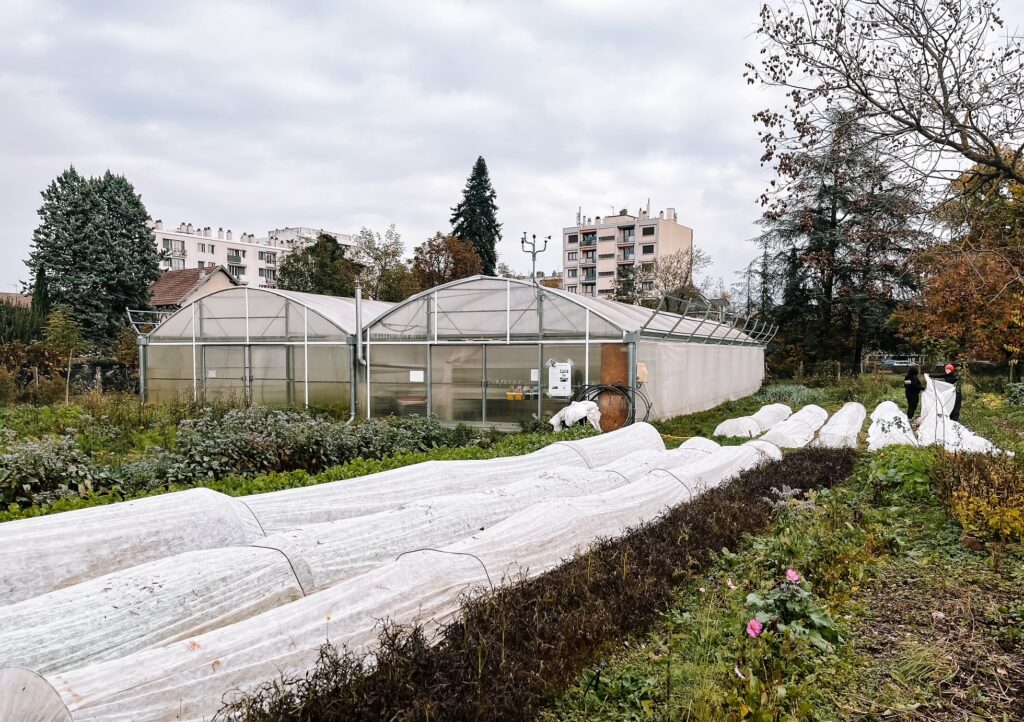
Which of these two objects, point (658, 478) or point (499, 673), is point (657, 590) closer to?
point (499, 673)

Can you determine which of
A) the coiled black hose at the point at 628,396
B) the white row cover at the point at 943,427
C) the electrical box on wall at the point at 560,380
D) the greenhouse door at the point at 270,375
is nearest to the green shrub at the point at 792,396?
the white row cover at the point at 943,427

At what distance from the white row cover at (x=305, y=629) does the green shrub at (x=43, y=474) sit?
4.04 m

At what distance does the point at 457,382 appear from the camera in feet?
46.3

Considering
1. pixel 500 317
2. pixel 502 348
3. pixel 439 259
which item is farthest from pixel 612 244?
pixel 502 348

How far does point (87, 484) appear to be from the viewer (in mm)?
6184

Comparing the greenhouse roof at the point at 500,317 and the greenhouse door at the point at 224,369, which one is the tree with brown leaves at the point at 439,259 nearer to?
the greenhouse door at the point at 224,369

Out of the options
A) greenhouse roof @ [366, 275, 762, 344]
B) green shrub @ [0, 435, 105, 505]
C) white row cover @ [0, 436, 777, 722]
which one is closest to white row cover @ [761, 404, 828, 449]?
greenhouse roof @ [366, 275, 762, 344]

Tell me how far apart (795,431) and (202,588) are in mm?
10516

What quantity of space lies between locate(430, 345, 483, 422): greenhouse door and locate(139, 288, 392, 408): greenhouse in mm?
2112

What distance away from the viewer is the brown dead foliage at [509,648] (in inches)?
98.3

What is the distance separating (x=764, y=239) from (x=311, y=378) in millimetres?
21712

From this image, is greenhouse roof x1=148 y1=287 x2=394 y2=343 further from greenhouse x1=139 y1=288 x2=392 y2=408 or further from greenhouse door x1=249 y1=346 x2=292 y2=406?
greenhouse door x1=249 y1=346 x2=292 y2=406

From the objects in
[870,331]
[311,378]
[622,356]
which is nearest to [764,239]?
[870,331]

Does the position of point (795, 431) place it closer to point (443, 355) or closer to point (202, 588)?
point (443, 355)
